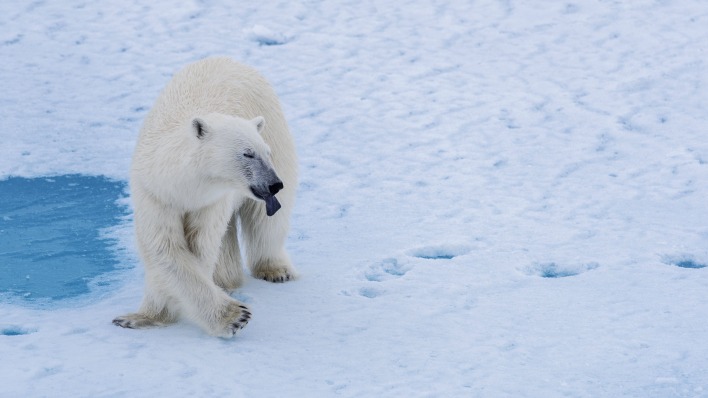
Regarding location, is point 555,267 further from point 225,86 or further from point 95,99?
point 95,99

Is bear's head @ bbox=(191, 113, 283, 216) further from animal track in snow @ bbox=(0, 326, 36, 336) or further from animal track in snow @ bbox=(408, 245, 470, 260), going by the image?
animal track in snow @ bbox=(408, 245, 470, 260)

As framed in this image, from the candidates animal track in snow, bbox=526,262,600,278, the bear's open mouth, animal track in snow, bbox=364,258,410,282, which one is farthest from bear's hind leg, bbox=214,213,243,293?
animal track in snow, bbox=526,262,600,278

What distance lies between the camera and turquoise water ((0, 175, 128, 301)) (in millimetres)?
4984

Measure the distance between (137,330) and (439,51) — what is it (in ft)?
16.0

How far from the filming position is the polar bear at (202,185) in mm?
3953

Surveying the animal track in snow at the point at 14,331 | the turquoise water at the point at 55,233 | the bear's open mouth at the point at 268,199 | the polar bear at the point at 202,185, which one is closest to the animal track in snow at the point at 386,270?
the polar bear at the point at 202,185

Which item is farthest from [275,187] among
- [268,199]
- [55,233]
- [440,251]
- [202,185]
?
[55,233]

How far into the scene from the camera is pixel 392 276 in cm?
502

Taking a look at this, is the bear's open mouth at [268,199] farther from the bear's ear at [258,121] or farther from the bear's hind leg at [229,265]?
the bear's hind leg at [229,265]

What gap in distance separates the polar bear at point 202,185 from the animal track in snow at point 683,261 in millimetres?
1986

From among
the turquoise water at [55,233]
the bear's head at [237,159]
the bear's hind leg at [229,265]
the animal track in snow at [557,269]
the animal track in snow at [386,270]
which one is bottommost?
the animal track in snow at [557,269]

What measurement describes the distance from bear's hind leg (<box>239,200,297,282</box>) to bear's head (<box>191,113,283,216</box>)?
1011 millimetres

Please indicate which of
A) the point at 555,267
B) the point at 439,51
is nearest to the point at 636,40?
the point at 439,51

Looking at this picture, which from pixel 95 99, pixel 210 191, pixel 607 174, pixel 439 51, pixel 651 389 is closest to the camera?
pixel 651 389
